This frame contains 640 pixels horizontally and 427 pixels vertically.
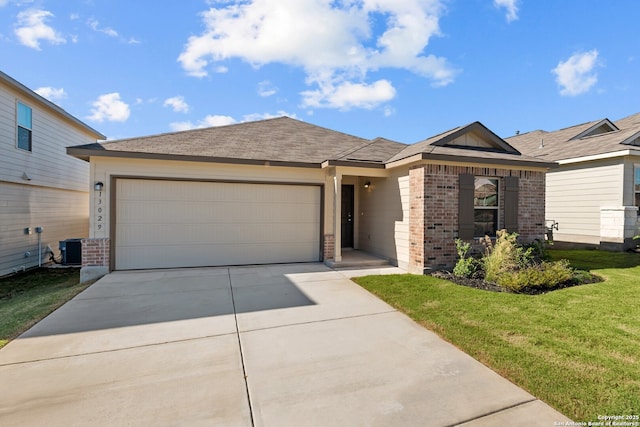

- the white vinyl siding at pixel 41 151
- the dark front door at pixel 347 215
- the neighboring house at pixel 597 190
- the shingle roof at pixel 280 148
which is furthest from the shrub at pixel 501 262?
the white vinyl siding at pixel 41 151

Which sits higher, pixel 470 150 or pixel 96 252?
pixel 470 150

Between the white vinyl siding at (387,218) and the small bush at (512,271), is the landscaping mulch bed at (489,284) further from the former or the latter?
the white vinyl siding at (387,218)

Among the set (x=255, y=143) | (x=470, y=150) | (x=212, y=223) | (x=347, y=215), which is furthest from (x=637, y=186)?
(x=212, y=223)

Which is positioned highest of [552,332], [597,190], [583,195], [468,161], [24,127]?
[24,127]

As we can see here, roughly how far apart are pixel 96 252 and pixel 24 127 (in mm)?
5351

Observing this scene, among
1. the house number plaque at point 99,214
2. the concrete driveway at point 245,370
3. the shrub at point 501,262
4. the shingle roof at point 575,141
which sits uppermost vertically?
the shingle roof at point 575,141

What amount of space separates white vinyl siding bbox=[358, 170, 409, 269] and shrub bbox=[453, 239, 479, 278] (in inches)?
46.5

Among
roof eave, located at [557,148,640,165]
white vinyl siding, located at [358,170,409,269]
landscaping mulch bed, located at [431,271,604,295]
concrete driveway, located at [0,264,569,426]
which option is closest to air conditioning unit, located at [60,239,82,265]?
concrete driveway, located at [0,264,569,426]

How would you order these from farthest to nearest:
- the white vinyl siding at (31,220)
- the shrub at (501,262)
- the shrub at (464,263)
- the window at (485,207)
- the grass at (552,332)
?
the white vinyl siding at (31,220) → the window at (485,207) → the shrub at (464,263) → the shrub at (501,262) → the grass at (552,332)

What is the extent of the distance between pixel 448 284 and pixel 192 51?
378 inches

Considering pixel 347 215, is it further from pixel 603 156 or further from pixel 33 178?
pixel 33 178

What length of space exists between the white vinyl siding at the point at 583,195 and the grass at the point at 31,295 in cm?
1525

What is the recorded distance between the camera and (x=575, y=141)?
12406 mm

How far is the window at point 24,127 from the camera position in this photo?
8.43 m
